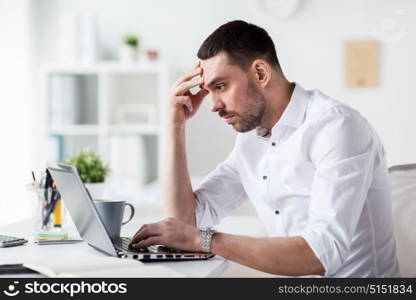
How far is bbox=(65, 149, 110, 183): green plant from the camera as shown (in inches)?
82.1

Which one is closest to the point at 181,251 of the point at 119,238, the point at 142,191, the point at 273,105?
the point at 119,238

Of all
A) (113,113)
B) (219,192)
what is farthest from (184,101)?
(113,113)

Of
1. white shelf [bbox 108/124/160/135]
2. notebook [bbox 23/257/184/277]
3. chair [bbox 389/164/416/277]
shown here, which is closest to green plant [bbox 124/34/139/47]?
white shelf [bbox 108/124/160/135]

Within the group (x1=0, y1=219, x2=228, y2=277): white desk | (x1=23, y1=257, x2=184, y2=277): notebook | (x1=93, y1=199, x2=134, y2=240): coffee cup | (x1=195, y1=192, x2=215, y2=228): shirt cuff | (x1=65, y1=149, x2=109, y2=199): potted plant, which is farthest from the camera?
(x1=65, y1=149, x2=109, y2=199): potted plant

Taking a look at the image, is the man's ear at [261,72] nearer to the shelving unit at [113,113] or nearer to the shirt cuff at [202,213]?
the shirt cuff at [202,213]

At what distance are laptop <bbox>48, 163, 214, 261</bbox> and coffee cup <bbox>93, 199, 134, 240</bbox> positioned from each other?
1.7 inches

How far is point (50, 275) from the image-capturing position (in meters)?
1.10

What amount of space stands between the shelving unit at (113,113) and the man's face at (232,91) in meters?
1.77

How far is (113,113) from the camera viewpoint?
3.70m

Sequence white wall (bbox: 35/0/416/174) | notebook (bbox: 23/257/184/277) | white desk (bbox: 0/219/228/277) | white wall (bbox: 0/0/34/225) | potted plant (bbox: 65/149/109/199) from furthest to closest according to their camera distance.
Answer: white wall (bbox: 0/0/34/225) < white wall (bbox: 35/0/416/174) < potted plant (bbox: 65/149/109/199) < white desk (bbox: 0/219/228/277) < notebook (bbox: 23/257/184/277)

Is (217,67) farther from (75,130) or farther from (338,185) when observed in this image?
(75,130)

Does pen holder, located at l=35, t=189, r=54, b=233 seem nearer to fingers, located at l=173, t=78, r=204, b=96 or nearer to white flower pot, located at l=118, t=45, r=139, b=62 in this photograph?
fingers, located at l=173, t=78, r=204, b=96

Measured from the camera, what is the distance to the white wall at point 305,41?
11.3 feet

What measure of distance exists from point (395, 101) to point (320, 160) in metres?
2.12
